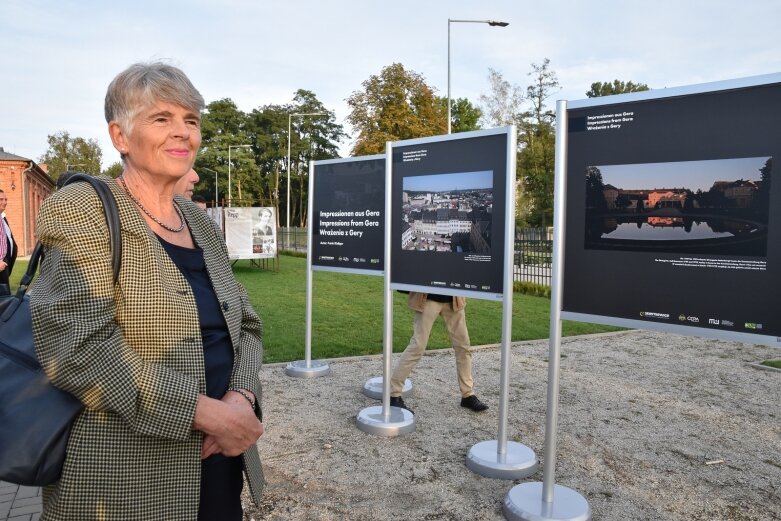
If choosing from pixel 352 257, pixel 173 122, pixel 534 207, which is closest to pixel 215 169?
pixel 534 207

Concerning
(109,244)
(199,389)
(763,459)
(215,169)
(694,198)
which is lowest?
(763,459)

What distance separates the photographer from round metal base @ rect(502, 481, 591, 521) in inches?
133

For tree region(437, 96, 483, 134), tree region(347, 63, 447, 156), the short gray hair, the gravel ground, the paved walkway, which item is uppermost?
Result: tree region(437, 96, 483, 134)

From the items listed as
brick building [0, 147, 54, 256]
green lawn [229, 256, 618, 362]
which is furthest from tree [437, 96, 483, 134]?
green lawn [229, 256, 618, 362]

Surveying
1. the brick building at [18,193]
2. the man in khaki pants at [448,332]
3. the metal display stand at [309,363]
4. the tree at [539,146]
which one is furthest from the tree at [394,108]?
the man in khaki pants at [448,332]

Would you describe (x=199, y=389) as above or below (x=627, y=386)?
above

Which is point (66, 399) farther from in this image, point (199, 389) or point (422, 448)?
point (422, 448)

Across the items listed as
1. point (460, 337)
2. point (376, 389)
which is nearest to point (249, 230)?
point (376, 389)

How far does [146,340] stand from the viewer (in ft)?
5.08

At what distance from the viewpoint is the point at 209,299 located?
1791 millimetres

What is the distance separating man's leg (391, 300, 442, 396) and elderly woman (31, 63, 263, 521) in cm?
361

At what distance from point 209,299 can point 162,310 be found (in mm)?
231

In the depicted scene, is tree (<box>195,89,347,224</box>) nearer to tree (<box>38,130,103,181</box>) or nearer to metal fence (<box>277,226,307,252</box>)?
tree (<box>38,130,103,181</box>)

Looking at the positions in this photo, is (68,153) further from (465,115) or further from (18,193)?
(465,115)
